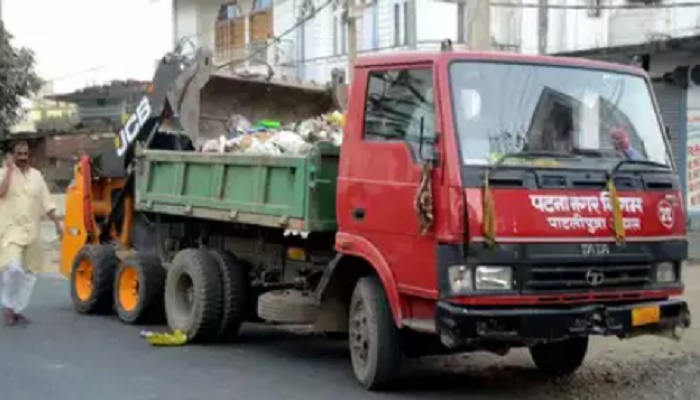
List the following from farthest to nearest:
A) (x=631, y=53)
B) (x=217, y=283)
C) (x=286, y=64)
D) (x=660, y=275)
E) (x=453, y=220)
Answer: (x=286, y=64), (x=631, y=53), (x=217, y=283), (x=660, y=275), (x=453, y=220)

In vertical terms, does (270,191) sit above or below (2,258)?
above

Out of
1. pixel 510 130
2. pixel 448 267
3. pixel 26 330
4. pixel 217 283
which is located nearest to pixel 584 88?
pixel 510 130

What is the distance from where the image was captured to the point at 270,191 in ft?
29.6

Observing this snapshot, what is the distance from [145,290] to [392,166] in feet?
14.3

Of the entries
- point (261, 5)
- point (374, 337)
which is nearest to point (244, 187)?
point (374, 337)

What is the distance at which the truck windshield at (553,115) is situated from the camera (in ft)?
23.7

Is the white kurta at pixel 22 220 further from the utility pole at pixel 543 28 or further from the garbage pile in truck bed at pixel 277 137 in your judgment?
the utility pole at pixel 543 28

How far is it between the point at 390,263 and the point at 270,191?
1.82 m

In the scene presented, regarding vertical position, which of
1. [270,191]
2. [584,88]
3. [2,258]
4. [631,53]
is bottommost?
[2,258]

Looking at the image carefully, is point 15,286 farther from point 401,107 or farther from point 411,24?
point 411,24

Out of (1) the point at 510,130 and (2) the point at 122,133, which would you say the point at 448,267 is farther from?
(2) the point at 122,133

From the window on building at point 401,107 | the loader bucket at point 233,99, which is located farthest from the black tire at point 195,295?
the window on building at point 401,107

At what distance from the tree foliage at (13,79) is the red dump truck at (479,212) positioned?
43.8 ft

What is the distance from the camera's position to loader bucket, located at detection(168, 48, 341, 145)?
1109 centimetres
